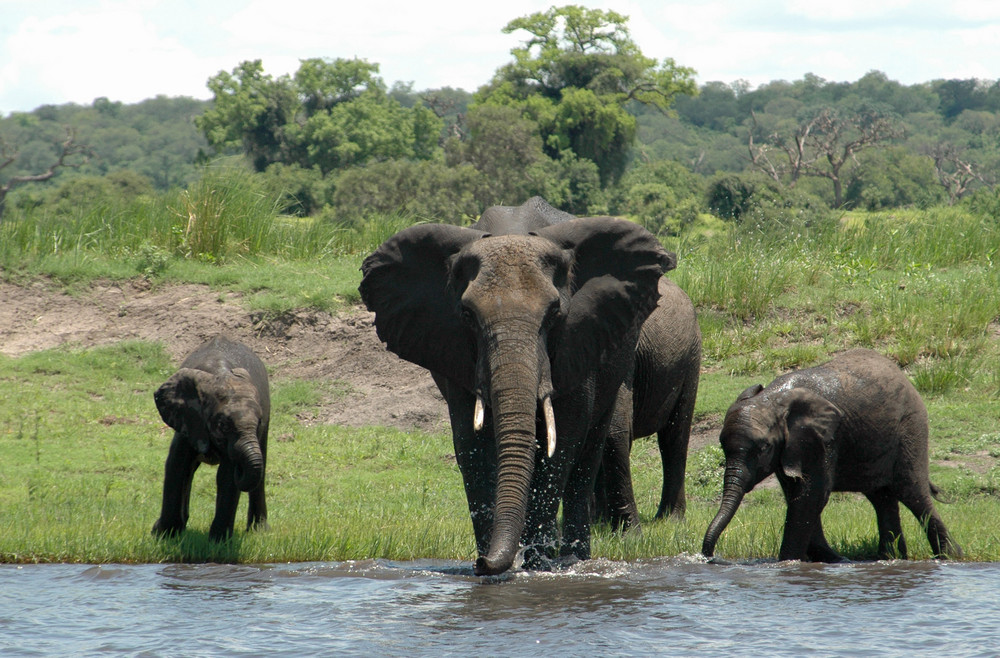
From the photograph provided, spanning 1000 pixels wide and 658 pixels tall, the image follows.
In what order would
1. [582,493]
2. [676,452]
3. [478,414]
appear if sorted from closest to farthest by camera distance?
[478,414]
[582,493]
[676,452]

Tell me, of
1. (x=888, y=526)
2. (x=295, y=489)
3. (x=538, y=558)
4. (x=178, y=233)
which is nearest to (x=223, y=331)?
(x=178, y=233)

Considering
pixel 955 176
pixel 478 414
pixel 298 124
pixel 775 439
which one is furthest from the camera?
pixel 298 124

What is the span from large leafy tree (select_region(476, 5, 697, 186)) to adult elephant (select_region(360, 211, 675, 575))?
51.1 metres

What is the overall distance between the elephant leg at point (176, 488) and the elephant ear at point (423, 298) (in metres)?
2.08

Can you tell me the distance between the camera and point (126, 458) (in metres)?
11.0

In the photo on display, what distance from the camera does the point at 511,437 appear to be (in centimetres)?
609

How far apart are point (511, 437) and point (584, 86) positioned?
61373 millimetres

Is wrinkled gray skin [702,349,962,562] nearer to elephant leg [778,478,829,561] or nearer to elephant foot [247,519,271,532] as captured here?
elephant leg [778,478,829,561]

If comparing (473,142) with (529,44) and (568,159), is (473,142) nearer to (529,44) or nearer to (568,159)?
(568,159)

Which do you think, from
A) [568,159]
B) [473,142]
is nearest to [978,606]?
[473,142]

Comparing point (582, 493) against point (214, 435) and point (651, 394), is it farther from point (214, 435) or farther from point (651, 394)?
point (214, 435)

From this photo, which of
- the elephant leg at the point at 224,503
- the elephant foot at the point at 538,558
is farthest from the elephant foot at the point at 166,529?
the elephant foot at the point at 538,558

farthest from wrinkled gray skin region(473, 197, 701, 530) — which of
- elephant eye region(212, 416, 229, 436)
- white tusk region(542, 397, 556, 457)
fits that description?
elephant eye region(212, 416, 229, 436)

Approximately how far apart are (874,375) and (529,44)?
2578 inches
